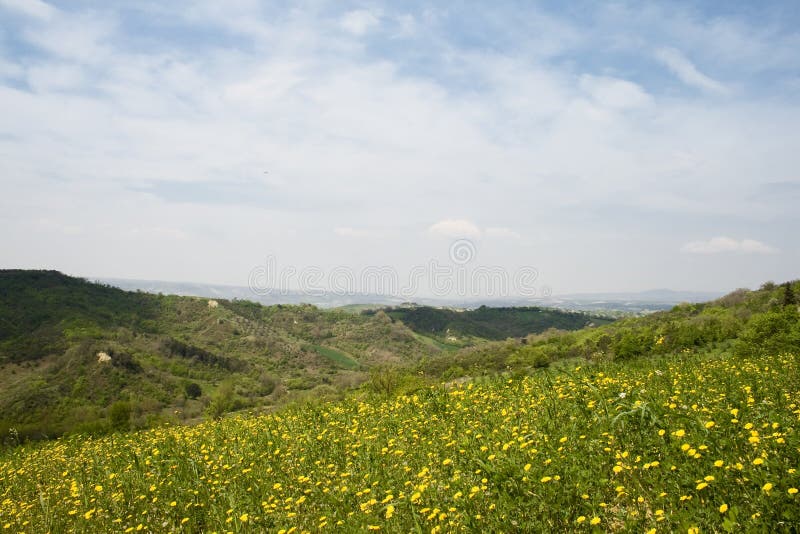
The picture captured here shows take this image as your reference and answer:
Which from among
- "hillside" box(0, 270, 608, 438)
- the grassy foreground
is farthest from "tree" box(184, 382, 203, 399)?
the grassy foreground

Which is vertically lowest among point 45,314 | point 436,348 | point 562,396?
point 436,348

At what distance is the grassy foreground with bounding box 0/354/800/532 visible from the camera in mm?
3771

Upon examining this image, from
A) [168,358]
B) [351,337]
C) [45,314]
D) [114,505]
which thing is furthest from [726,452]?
[351,337]

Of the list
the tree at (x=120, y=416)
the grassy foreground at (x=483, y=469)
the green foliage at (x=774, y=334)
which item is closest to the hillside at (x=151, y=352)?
the tree at (x=120, y=416)

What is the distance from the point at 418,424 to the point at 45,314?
123992 millimetres

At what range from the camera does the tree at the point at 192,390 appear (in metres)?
84.6

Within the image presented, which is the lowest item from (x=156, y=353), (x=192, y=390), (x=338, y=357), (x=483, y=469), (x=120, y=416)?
(x=338, y=357)

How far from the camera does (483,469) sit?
16.0 ft

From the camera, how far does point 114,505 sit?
6.93m

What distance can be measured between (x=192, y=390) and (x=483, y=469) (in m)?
93.9

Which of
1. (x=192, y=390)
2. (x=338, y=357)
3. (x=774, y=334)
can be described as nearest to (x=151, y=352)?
(x=192, y=390)

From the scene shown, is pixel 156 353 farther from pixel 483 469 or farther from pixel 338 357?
pixel 483 469

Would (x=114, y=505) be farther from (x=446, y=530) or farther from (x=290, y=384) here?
(x=290, y=384)

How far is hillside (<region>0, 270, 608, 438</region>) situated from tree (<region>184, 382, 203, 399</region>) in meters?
0.21
